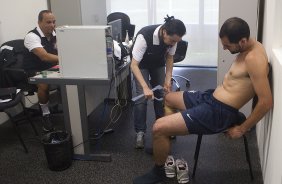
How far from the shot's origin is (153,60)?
2895 mm

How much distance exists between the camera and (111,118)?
3682 mm

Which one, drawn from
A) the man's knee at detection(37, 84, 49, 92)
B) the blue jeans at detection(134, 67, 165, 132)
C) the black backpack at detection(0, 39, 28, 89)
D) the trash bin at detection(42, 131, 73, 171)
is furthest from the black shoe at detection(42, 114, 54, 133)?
the blue jeans at detection(134, 67, 165, 132)

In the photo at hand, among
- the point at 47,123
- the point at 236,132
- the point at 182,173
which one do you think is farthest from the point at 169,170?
the point at 47,123

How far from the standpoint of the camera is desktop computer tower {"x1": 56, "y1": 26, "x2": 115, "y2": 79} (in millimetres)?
2373

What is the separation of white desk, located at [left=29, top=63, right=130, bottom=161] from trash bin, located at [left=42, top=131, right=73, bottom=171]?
9 cm

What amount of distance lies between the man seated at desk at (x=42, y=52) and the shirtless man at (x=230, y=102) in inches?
58.5

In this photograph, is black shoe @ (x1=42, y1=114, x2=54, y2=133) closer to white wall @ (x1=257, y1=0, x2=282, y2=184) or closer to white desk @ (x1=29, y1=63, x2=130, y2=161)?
white desk @ (x1=29, y1=63, x2=130, y2=161)

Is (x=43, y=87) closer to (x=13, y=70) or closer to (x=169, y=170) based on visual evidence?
(x=13, y=70)

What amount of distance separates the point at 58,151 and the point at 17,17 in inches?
76.2

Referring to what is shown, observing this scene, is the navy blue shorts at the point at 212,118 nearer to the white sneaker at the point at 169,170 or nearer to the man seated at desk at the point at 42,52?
the white sneaker at the point at 169,170

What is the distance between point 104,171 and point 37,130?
1.18 metres

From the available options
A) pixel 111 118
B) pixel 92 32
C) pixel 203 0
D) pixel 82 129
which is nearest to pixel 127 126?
pixel 111 118

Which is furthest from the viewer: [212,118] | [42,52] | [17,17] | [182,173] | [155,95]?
[17,17]

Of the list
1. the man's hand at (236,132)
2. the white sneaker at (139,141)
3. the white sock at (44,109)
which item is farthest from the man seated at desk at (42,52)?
the man's hand at (236,132)
